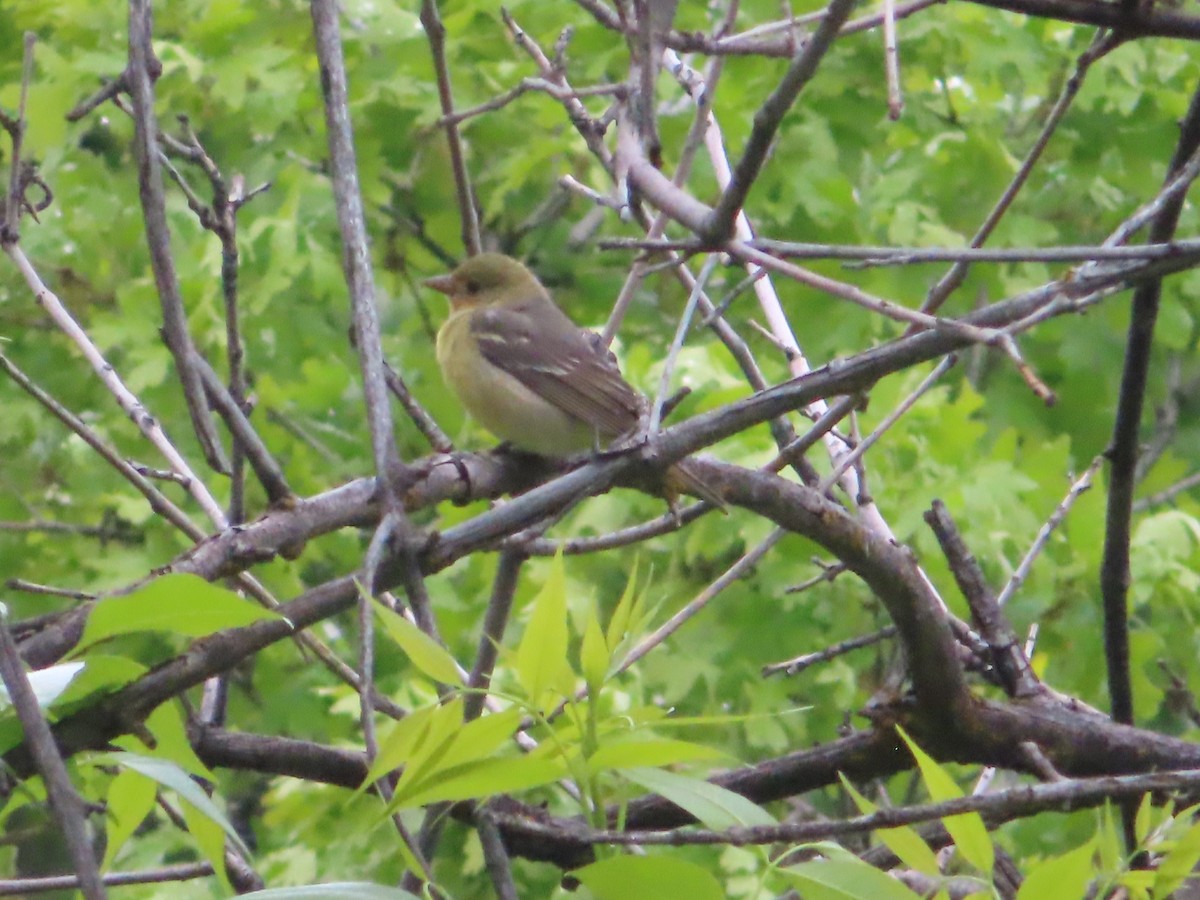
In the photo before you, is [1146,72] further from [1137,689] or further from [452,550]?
[452,550]

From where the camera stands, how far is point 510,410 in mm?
5000

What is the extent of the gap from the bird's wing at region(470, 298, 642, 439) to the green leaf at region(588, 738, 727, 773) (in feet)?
11.4

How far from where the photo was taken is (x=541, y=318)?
5.79 metres

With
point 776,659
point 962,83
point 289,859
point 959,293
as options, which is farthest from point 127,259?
point 962,83

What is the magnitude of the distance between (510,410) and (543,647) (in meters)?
3.77

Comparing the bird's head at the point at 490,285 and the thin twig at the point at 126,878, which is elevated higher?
the bird's head at the point at 490,285

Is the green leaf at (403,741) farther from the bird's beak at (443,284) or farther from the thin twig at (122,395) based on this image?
the bird's beak at (443,284)

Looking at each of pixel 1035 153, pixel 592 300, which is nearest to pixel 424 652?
pixel 1035 153

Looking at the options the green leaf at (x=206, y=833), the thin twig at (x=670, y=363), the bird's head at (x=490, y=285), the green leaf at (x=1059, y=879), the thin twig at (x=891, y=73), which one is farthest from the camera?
the bird's head at (x=490, y=285)

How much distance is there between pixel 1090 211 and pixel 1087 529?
2.53 meters

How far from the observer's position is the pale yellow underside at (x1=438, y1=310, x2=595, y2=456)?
4.96 m

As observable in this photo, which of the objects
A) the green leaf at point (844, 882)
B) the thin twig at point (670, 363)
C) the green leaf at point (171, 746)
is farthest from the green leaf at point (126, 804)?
the thin twig at point (670, 363)

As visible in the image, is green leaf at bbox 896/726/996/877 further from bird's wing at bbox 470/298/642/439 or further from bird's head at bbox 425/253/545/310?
bird's head at bbox 425/253/545/310

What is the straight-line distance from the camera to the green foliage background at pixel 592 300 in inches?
223
